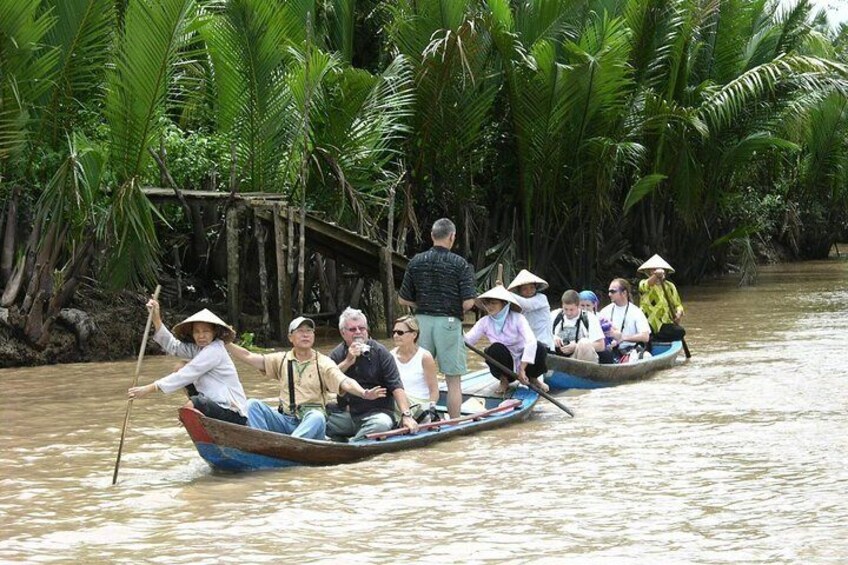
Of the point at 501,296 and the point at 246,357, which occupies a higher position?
the point at 501,296

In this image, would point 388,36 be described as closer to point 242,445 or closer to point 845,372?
point 845,372

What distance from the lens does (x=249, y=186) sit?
58.1ft

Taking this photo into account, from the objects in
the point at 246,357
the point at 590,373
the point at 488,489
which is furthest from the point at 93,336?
the point at 488,489

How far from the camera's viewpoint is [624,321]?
47.4ft

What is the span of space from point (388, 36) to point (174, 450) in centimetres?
1230

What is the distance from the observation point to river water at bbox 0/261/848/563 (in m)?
7.09

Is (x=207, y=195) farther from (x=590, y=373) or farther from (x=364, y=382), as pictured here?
(x=364, y=382)

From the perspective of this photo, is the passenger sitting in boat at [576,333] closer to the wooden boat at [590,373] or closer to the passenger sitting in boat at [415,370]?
the wooden boat at [590,373]

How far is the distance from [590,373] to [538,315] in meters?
0.85

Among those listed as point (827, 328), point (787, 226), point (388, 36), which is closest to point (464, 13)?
point (388, 36)

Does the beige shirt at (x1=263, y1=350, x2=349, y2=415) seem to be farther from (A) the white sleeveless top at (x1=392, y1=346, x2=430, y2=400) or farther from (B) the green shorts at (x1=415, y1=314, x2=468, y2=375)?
(B) the green shorts at (x1=415, y1=314, x2=468, y2=375)

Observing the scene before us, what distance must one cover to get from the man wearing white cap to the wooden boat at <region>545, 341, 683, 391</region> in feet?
4.08

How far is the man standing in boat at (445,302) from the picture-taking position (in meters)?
10.6

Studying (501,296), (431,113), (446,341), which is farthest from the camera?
(431,113)
